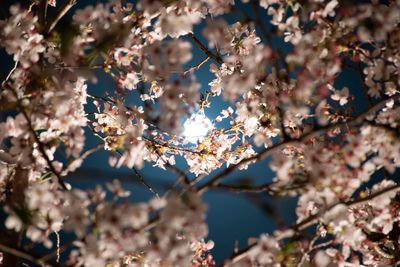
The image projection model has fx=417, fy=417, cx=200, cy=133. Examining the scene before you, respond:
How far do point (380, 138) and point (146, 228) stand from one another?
1.71 m

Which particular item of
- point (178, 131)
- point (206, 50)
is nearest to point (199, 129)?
point (206, 50)

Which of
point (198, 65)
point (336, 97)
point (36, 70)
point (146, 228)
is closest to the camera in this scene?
point (146, 228)

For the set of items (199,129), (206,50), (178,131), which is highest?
(206,50)

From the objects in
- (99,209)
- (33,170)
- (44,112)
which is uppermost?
(44,112)

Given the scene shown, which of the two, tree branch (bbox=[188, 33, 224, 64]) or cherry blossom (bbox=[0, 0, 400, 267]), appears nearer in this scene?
cherry blossom (bbox=[0, 0, 400, 267])

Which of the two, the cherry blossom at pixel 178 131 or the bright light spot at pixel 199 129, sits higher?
the bright light spot at pixel 199 129

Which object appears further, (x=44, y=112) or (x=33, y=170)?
(x=33, y=170)

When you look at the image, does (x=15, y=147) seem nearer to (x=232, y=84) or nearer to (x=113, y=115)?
(x=232, y=84)

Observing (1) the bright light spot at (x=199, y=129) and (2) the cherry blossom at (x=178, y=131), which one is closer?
(2) the cherry blossom at (x=178, y=131)

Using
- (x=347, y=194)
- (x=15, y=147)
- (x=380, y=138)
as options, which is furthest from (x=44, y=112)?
(x=380, y=138)

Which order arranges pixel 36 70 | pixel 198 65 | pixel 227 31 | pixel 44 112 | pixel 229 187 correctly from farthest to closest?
pixel 198 65 → pixel 227 31 → pixel 36 70 → pixel 44 112 → pixel 229 187

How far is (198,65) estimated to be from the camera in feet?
15.8

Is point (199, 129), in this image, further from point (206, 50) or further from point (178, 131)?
point (178, 131)

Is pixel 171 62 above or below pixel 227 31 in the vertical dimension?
below
